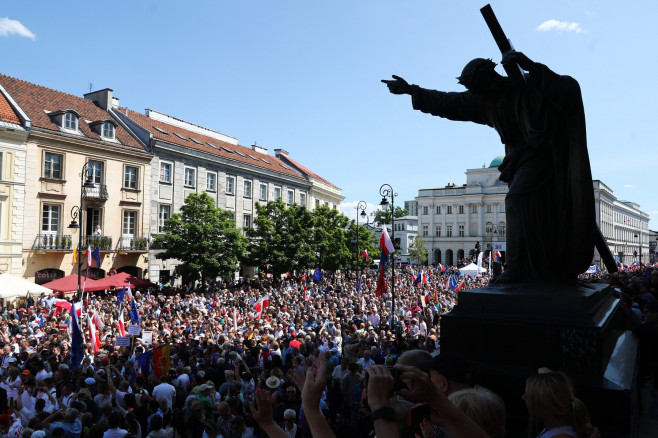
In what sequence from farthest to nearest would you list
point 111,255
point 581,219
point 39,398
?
point 111,255
point 39,398
point 581,219

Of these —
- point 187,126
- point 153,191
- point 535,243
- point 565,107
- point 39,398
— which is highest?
point 187,126

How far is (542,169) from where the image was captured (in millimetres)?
4117

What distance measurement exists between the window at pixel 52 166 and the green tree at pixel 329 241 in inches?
716

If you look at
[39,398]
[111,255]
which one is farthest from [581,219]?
[111,255]

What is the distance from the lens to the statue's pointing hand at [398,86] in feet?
15.6

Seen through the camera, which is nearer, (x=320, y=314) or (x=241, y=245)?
(x=320, y=314)

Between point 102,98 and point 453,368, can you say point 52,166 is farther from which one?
point 453,368

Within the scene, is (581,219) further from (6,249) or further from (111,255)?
(111,255)

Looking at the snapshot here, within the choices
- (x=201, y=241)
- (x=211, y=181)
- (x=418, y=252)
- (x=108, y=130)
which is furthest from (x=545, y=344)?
(x=418, y=252)

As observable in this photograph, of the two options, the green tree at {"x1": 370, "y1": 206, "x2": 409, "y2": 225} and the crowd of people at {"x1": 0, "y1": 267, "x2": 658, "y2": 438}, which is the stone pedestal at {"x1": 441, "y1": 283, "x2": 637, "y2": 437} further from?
the green tree at {"x1": 370, "y1": 206, "x2": 409, "y2": 225}

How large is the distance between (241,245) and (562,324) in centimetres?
3087

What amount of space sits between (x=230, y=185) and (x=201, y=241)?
461 inches

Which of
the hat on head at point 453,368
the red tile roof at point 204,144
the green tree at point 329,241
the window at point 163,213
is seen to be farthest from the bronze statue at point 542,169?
the red tile roof at point 204,144

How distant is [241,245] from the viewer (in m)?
33.3
